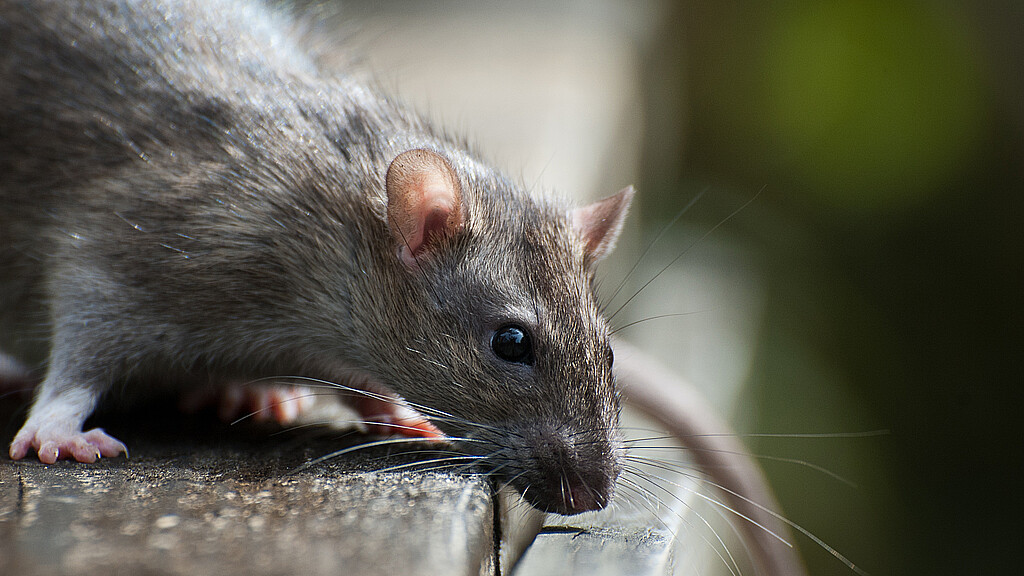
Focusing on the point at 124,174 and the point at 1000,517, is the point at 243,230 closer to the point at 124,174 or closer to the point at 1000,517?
the point at 124,174

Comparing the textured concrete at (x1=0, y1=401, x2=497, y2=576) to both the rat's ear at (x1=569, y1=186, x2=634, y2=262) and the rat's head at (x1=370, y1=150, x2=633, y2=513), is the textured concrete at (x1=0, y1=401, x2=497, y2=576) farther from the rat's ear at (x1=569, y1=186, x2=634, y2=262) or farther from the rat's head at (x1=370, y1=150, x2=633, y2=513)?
the rat's ear at (x1=569, y1=186, x2=634, y2=262)

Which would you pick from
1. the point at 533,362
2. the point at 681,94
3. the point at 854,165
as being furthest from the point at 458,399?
the point at 854,165

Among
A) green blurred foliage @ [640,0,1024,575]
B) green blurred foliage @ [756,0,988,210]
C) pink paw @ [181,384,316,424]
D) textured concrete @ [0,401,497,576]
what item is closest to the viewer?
textured concrete @ [0,401,497,576]

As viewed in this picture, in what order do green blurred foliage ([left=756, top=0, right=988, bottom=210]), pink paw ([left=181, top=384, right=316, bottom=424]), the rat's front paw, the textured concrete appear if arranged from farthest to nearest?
green blurred foliage ([left=756, top=0, right=988, bottom=210])
pink paw ([left=181, top=384, right=316, bottom=424])
the rat's front paw
the textured concrete

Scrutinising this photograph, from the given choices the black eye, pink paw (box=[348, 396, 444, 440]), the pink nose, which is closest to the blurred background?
pink paw (box=[348, 396, 444, 440])

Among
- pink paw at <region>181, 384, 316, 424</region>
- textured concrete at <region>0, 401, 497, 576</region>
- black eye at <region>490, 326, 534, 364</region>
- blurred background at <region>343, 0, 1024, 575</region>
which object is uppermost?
blurred background at <region>343, 0, 1024, 575</region>

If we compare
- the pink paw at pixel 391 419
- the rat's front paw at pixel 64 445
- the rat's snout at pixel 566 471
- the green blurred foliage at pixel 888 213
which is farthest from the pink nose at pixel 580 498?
the green blurred foliage at pixel 888 213

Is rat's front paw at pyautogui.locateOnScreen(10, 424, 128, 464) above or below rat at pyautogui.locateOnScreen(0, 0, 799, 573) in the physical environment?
below

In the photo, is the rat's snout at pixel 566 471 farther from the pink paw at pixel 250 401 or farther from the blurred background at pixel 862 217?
the blurred background at pixel 862 217

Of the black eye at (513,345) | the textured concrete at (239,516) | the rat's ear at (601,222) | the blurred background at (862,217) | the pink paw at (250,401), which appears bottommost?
the textured concrete at (239,516)
